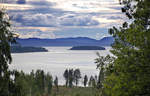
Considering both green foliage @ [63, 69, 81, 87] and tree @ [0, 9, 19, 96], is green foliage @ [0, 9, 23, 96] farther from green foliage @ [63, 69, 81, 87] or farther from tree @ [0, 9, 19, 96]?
green foliage @ [63, 69, 81, 87]

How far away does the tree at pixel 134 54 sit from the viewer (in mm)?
13672

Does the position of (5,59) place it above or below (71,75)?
above

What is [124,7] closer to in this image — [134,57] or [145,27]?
[145,27]

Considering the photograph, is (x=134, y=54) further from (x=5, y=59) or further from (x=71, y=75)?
(x=71, y=75)

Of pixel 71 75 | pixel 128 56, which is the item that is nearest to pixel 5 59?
pixel 128 56

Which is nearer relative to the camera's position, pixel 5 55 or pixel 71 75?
pixel 5 55

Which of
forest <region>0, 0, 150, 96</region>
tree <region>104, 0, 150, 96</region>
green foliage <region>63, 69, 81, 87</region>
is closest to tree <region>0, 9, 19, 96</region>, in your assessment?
forest <region>0, 0, 150, 96</region>

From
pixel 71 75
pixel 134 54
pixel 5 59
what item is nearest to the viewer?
pixel 134 54

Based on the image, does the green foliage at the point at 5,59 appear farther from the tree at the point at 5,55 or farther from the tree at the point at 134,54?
the tree at the point at 134,54

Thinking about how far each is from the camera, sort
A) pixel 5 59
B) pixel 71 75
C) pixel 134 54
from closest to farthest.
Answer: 1. pixel 134 54
2. pixel 5 59
3. pixel 71 75

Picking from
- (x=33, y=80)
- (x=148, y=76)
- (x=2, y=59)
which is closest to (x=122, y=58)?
(x=148, y=76)

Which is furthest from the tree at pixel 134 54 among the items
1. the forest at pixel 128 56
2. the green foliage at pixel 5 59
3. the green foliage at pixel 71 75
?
the green foliage at pixel 71 75

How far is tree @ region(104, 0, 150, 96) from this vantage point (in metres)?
13.7

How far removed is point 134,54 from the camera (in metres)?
14.2
